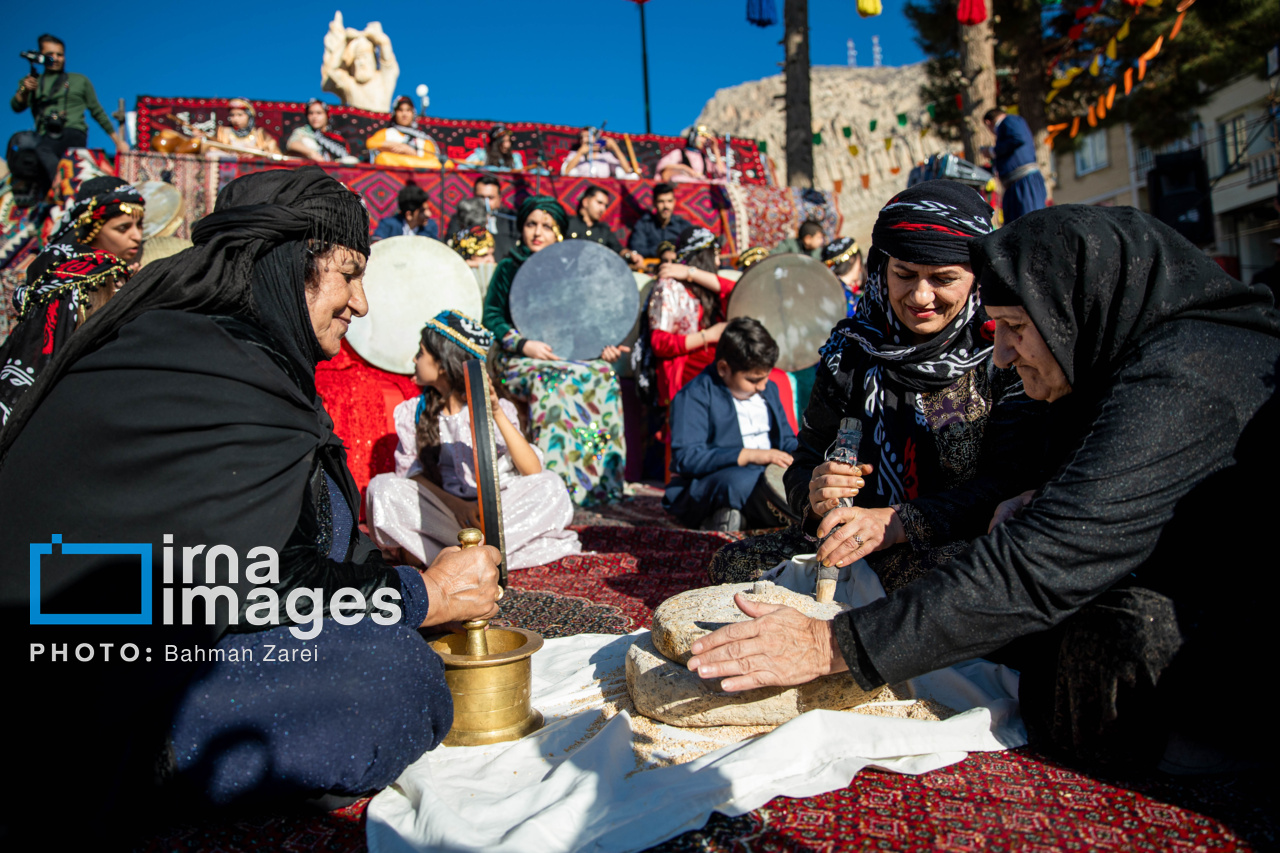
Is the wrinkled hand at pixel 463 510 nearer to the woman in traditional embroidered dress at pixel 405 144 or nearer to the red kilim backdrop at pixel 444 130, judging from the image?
the woman in traditional embroidered dress at pixel 405 144

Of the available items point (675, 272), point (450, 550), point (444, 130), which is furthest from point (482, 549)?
point (444, 130)

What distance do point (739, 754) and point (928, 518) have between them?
856 mm

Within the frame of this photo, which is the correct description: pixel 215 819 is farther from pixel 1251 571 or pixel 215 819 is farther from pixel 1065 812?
pixel 1251 571

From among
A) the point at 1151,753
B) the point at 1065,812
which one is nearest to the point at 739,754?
the point at 1065,812

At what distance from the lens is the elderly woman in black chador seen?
1.58 meters

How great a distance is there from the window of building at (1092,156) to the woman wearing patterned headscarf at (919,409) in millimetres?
31905

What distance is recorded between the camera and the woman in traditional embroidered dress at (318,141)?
897 centimetres

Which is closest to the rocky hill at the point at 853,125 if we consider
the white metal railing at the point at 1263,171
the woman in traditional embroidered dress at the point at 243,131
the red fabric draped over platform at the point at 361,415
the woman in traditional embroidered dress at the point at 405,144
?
the white metal railing at the point at 1263,171

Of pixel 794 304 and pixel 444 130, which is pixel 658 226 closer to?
pixel 794 304

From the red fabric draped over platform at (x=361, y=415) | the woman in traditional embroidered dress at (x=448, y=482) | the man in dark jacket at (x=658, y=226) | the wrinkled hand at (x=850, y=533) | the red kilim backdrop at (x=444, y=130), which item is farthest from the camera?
the red kilim backdrop at (x=444, y=130)

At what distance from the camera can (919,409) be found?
251cm

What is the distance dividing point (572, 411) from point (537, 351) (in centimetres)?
49

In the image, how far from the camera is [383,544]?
4105mm

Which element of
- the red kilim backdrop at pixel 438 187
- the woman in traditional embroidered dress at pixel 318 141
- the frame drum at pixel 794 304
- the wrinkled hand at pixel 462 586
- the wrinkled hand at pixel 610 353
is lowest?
the wrinkled hand at pixel 462 586
